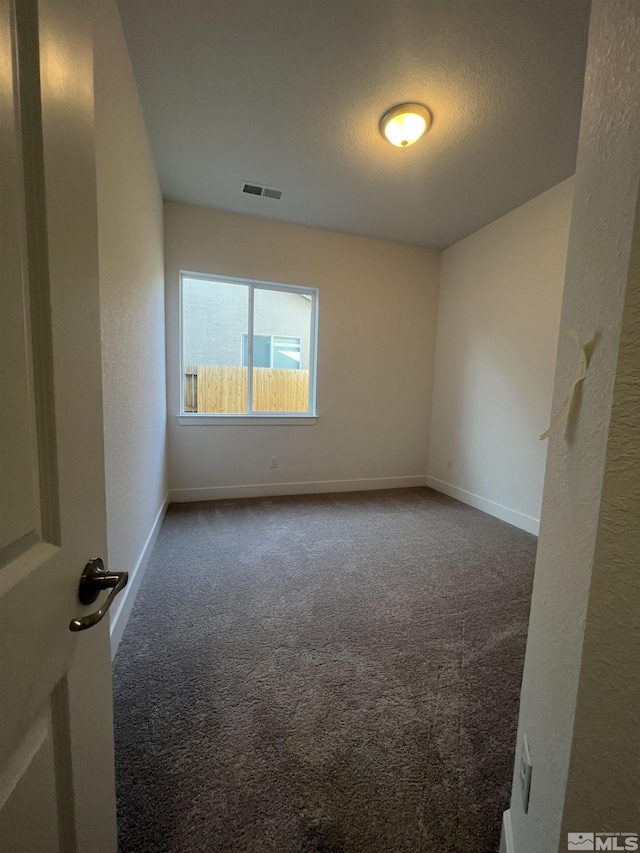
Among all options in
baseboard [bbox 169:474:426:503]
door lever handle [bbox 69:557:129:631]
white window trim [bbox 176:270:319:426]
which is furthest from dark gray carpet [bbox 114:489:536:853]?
white window trim [bbox 176:270:319:426]

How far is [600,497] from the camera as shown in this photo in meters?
0.51

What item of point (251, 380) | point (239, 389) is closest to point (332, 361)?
point (251, 380)

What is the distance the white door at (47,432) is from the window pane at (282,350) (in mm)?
3072

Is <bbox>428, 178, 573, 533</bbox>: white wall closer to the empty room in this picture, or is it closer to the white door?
the empty room

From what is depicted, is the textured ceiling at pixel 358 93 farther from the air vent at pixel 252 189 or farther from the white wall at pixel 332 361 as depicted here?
the white wall at pixel 332 361

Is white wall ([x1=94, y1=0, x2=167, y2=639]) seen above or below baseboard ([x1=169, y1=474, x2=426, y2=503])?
above

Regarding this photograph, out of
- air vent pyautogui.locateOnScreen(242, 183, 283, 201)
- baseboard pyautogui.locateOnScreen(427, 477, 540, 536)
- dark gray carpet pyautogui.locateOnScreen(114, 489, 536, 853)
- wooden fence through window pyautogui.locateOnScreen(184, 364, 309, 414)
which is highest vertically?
air vent pyautogui.locateOnScreen(242, 183, 283, 201)

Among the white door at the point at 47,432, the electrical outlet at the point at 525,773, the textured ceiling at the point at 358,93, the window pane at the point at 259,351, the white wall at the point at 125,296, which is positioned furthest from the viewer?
the window pane at the point at 259,351

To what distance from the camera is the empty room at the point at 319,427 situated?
1.55 feet

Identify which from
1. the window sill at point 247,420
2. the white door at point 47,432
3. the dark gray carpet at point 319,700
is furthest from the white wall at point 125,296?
the white door at point 47,432

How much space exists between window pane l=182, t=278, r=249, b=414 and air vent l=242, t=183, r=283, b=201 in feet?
2.85

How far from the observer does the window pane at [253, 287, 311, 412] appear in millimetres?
3633

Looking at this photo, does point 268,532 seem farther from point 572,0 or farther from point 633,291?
point 572,0

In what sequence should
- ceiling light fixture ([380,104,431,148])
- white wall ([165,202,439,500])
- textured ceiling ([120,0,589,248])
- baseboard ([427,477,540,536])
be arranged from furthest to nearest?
white wall ([165,202,439,500]) < baseboard ([427,477,540,536]) < ceiling light fixture ([380,104,431,148]) < textured ceiling ([120,0,589,248])
